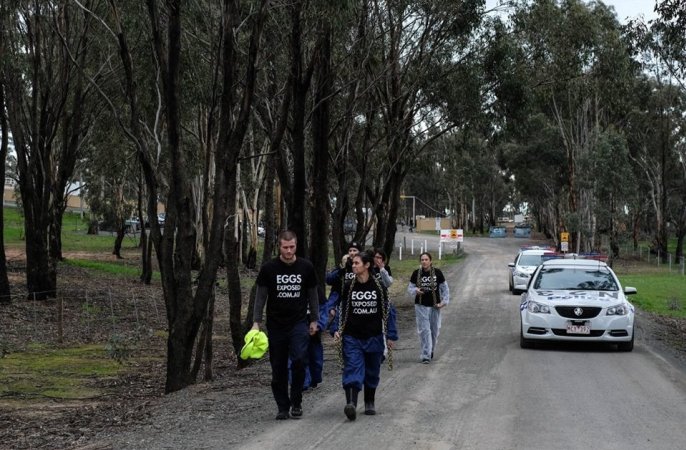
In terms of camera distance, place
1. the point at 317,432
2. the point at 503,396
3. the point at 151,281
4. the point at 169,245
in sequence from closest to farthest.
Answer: the point at 317,432, the point at 503,396, the point at 169,245, the point at 151,281

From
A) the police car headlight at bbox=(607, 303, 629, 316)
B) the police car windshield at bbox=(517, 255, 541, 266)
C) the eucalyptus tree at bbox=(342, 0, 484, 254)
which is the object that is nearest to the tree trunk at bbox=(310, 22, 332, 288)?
the eucalyptus tree at bbox=(342, 0, 484, 254)

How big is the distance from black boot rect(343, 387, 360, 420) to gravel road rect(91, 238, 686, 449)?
95mm

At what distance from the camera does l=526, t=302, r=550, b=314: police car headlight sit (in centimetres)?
1416

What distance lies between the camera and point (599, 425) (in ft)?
26.8

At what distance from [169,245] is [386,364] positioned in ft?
11.3

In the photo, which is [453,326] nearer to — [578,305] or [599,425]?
[578,305]

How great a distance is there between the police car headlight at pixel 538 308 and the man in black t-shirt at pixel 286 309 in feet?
21.9

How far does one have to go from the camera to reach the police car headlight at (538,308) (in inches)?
557

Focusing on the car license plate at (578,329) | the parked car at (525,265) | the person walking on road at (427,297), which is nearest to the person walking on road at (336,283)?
the person walking on road at (427,297)

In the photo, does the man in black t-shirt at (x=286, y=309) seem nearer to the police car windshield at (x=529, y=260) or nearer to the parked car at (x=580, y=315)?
the parked car at (x=580, y=315)

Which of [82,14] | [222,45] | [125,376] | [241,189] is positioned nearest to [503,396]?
[222,45]

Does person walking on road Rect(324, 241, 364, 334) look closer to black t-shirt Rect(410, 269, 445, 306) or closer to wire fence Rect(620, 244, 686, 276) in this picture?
black t-shirt Rect(410, 269, 445, 306)

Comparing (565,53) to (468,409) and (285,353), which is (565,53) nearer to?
(468,409)

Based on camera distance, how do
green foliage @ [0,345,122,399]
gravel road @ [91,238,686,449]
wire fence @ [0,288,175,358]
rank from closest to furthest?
gravel road @ [91,238,686,449] < green foliage @ [0,345,122,399] < wire fence @ [0,288,175,358]
